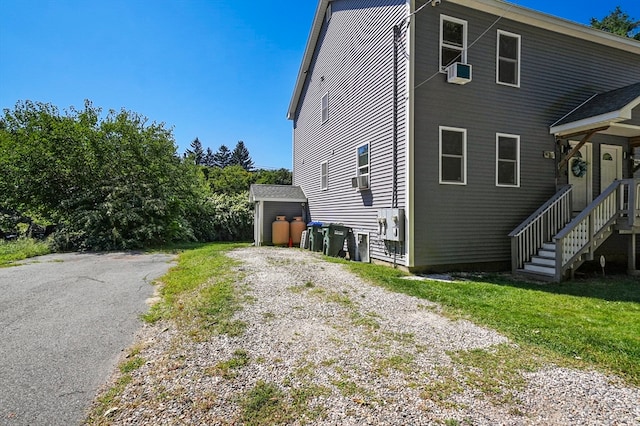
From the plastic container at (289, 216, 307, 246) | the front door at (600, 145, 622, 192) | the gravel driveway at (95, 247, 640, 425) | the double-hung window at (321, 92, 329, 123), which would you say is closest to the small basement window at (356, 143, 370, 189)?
the double-hung window at (321, 92, 329, 123)

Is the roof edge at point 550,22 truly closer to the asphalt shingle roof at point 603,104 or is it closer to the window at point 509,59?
the window at point 509,59

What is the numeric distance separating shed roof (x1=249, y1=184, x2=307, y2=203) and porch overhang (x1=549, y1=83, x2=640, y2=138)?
9.23 m

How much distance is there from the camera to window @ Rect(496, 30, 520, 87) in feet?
28.7

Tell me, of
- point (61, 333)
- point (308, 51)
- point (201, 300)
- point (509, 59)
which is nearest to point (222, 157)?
point (308, 51)

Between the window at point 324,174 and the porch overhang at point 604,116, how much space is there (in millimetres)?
6918

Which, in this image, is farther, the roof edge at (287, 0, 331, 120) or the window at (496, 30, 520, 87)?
the roof edge at (287, 0, 331, 120)

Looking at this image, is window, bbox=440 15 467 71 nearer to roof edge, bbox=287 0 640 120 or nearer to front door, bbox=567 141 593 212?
roof edge, bbox=287 0 640 120

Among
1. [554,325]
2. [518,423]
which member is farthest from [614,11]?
[518,423]

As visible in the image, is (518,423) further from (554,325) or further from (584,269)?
(584,269)

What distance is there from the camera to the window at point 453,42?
820 centimetres

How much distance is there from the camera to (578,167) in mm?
9438

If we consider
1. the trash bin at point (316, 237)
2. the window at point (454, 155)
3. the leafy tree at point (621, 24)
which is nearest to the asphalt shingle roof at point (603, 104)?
the window at point (454, 155)

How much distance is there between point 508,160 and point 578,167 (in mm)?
2383

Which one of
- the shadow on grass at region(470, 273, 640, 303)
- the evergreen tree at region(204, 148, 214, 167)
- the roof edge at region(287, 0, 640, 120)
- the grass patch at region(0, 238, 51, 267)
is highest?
the evergreen tree at region(204, 148, 214, 167)
